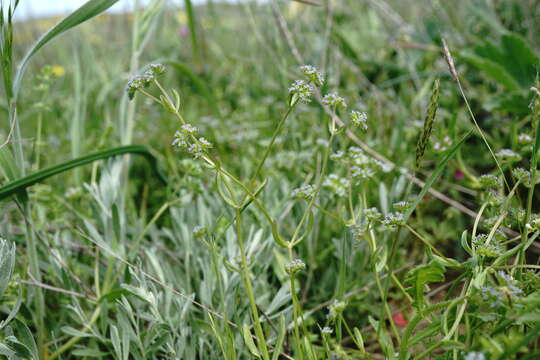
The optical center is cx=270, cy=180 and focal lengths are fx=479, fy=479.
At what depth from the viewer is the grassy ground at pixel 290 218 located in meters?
0.67

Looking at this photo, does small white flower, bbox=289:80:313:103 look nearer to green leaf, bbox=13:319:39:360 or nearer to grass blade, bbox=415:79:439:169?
grass blade, bbox=415:79:439:169

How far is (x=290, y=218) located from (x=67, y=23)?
26.1 inches

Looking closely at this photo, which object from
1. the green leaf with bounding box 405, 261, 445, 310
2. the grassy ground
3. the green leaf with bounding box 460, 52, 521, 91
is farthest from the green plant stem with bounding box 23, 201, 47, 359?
the green leaf with bounding box 460, 52, 521, 91

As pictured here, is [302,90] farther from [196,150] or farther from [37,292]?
[37,292]

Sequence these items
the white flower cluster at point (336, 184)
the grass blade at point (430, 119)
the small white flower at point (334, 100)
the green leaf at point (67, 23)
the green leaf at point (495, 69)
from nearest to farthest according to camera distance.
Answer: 1. the grass blade at point (430, 119)
2. the small white flower at point (334, 100)
3. the green leaf at point (67, 23)
4. the white flower cluster at point (336, 184)
5. the green leaf at point (495, 69)

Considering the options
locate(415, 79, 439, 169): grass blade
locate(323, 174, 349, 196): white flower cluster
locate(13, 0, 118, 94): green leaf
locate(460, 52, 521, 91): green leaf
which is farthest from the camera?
locate(460, 52, 521, 91): green leaf

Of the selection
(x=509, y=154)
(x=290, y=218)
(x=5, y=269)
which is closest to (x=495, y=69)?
(x=509, y=154)

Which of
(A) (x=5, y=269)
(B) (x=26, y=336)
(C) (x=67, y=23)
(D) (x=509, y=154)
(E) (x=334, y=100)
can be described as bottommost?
(B) (x=26, y=336)

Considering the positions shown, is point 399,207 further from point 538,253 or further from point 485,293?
point 538,253

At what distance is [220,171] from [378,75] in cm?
165

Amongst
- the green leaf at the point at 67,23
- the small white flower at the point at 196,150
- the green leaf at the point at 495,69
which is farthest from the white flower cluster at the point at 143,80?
the green leaf at the point at 495,69

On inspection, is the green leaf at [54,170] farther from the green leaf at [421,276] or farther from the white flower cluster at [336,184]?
the green leaf at [421,276]

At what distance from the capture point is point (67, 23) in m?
0.84

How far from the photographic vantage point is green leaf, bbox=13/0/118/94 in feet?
2.69
